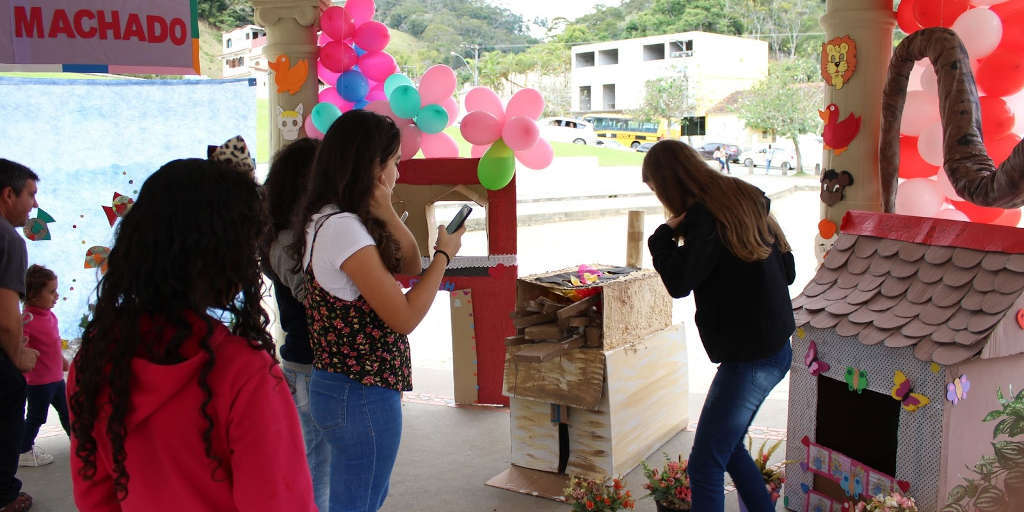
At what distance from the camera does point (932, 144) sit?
3.23m

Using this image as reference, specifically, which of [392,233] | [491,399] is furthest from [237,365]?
[491,399]

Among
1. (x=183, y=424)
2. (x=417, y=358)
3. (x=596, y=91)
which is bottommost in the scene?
(x=417, y=358)

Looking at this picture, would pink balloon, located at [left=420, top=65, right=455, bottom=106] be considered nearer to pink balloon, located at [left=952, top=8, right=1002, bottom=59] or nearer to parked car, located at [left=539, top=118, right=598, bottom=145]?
pink balloon, located at [left=952, top=8, right=1002, bottom=59]

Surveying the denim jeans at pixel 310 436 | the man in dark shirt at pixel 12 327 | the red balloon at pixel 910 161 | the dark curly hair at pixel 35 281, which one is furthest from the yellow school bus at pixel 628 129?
the denim jeans at pixel 310 436

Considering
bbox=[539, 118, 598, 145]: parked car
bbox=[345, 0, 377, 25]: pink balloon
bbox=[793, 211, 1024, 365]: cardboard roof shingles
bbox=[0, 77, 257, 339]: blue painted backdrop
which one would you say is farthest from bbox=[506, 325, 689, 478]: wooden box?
bbox=[539, 118, 598, 145]: parked car

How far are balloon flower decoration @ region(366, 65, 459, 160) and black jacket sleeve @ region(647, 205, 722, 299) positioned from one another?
211 centimetres

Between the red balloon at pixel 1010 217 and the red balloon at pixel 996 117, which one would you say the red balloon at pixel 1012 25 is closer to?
the red balloon at pixel 996 117

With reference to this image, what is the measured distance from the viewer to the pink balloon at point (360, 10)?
4484mm

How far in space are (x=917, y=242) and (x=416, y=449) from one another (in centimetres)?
256

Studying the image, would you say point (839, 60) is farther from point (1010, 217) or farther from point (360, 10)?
point (360, 10)

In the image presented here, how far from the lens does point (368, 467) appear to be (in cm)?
210

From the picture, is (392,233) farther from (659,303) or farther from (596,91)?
(596,91)

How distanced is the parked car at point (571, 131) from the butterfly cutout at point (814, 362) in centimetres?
2376

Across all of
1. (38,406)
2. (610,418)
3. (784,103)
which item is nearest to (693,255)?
(610,418)
